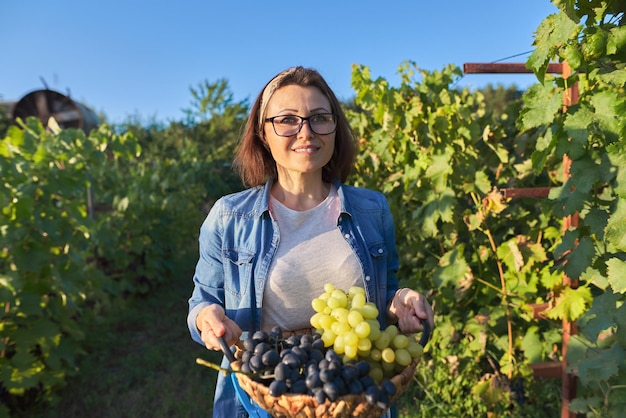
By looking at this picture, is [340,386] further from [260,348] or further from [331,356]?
[260,348]

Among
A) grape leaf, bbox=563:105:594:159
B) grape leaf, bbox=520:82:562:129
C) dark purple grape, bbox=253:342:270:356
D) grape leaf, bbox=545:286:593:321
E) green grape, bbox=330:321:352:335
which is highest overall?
grape leaf, bbox=520:82:562:129

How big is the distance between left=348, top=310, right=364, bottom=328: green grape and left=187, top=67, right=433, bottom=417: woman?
28 centimetres

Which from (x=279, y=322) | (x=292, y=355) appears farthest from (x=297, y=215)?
(x=292, y=355)

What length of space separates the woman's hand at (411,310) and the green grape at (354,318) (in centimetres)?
25

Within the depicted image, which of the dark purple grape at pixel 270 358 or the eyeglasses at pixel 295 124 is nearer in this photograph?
the dark purple grape at pixel 270 358

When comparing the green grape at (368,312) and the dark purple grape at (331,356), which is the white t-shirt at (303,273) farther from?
the dark purple grape at (331,356)

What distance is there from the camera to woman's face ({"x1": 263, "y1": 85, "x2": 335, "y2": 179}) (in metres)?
1.58

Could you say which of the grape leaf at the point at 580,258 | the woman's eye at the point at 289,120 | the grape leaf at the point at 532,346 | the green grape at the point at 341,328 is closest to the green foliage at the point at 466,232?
the grape leaf at the point at 532,346

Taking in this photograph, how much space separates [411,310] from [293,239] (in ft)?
1.41

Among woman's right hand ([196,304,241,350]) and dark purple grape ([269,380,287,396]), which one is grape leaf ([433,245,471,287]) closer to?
woman's right hand ([196,304,241,350])

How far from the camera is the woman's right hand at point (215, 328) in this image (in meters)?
1.30

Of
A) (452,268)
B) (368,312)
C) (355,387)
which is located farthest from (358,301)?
(452,268)

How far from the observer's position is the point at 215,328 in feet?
4.25

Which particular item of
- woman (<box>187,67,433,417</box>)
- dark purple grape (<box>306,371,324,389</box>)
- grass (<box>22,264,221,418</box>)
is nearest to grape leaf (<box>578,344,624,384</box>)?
woman (<box>187,67,433,417</box>)
